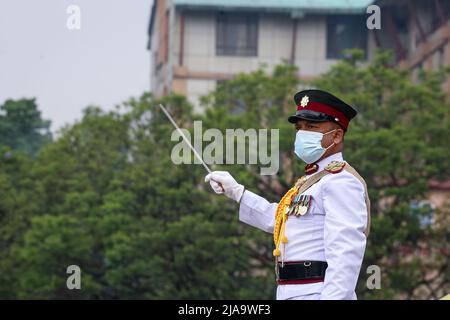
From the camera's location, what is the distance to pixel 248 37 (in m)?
52.0

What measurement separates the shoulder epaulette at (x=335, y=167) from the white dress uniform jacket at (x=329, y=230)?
3 cm

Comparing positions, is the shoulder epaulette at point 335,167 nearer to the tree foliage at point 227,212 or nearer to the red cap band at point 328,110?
the red cap band at point 328,110

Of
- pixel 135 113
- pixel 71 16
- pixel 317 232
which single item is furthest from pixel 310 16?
pixel 317 232

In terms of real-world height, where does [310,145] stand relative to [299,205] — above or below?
above

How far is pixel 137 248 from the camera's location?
95.7ft

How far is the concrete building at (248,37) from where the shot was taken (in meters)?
51.1

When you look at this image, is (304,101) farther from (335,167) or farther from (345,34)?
(345,34)

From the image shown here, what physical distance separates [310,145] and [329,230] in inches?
21.0

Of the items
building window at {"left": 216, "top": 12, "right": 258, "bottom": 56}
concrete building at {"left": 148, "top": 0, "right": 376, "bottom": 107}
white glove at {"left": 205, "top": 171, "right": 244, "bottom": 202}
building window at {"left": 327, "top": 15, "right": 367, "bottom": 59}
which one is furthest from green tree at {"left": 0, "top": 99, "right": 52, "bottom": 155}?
white glove at {"left": 205, "top": 171, "right": 244, "bottom": 202}

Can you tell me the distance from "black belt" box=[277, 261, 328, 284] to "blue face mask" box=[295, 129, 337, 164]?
1.73 feet

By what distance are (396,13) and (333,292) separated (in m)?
42.4

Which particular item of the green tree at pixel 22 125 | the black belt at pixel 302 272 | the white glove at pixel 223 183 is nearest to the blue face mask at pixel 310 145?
the white glove at pixel 223 183

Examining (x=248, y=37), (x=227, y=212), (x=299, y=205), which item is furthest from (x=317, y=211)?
(x=248, y=37)
